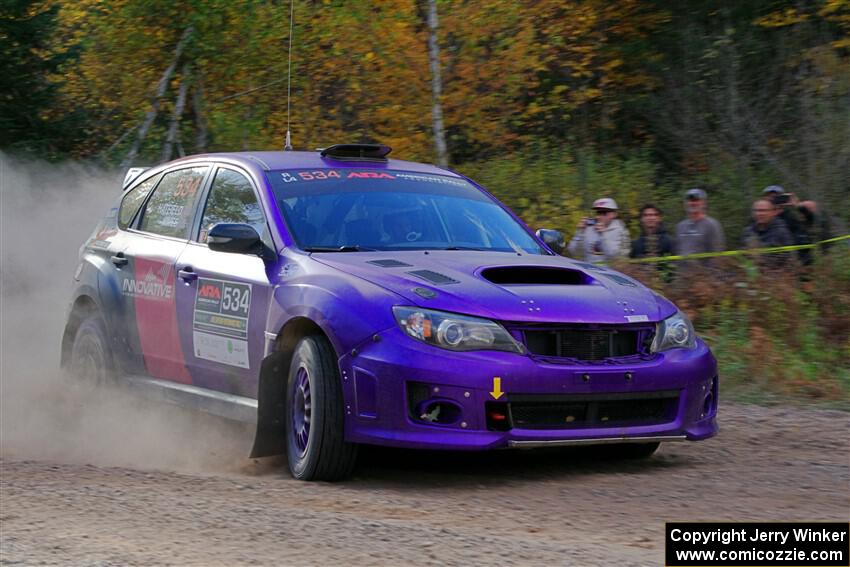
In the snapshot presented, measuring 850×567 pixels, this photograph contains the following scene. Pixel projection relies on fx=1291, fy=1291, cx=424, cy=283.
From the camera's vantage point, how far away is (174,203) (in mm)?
8094

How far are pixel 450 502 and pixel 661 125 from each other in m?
13.9

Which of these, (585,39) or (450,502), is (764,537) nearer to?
(450,502)

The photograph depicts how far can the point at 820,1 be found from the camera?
1892cm

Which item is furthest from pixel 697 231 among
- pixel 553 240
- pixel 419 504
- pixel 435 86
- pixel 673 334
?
pixel 419 504

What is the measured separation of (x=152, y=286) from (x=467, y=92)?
377 inches

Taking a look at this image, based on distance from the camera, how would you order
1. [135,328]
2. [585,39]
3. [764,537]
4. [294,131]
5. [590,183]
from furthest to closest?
[585,39]
[294,131]
[590,183]
[135,328]
[764,537]

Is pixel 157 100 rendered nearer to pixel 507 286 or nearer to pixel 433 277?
pixel 433 277

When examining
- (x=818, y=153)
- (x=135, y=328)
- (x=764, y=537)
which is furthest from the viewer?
(x=818, y=153)

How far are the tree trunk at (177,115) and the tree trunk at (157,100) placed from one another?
7.8 inches

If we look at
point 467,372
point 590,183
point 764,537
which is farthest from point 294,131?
point 764,537

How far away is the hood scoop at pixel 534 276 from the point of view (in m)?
6.34

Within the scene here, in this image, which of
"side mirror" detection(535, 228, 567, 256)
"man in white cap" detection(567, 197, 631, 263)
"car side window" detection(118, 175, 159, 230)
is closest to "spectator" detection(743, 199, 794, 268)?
"man in white cap" detection(567, 197, 631, 263)

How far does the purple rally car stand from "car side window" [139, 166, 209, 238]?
2cm

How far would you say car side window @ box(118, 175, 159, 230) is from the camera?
857cm
